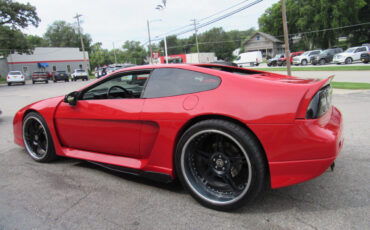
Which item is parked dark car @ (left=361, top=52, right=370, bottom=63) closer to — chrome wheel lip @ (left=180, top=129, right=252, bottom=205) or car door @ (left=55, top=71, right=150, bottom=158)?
car door @ (left=55, top=71, right=150, bottom=158)

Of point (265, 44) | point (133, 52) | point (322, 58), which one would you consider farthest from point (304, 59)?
point (133, 52)

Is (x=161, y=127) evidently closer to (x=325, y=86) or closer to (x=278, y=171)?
(x=278, y=171)

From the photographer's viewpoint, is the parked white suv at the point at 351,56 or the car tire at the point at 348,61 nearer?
the parked white suv at the point at 351,56

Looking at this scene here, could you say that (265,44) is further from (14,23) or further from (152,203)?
(152,203)

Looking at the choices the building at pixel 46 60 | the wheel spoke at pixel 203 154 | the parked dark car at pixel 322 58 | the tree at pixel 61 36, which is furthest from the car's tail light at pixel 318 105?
the tree at pixel 61 36

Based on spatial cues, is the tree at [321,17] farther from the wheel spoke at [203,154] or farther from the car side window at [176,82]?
the wheel spoke at [203,154]

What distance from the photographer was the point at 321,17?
5059 centimetres

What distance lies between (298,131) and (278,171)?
35 centimetres

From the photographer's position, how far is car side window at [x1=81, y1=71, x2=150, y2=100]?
343 centimetres

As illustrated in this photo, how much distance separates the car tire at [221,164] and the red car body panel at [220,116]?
0.09 metres

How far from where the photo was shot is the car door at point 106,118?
2900 millimetres

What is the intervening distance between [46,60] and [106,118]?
58.2m

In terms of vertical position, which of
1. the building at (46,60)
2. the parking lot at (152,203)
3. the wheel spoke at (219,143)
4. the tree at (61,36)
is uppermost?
the tree at (61,36)

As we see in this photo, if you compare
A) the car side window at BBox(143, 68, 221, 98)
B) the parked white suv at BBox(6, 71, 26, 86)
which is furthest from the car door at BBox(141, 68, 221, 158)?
the parked white suv at BBox(6, 71, 26, 86)
